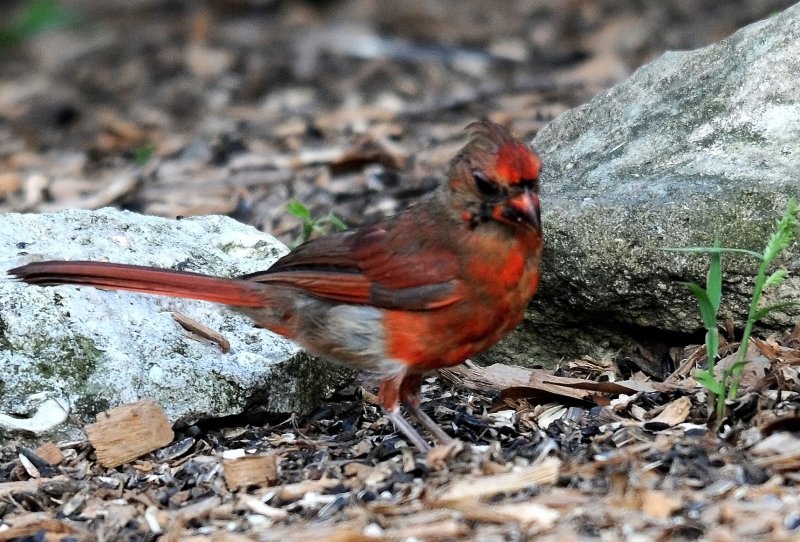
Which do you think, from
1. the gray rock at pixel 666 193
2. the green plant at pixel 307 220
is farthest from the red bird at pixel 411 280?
the green plant at pixel 307 220

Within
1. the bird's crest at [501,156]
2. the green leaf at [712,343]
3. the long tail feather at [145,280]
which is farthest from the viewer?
the long tail feather at [145,280]

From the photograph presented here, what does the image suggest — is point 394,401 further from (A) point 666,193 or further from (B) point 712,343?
(A) point 666,193

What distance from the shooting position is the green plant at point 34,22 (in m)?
10.4

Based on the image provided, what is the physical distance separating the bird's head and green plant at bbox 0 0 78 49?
23.9 feet

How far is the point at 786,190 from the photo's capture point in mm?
4172

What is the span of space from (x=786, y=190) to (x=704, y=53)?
106cm

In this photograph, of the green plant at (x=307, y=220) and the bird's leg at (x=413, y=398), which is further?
the green plant at (x=307, y=220)

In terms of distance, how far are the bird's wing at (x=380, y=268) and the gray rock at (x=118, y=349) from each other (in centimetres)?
35

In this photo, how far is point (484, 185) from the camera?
4008 millimetres

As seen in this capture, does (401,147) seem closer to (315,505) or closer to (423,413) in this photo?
(423,413)

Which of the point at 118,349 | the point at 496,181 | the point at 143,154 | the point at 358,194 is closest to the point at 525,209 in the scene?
the point at 496,181

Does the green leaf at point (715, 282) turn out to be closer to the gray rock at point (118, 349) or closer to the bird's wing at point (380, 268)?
the bird's wing at point (380, 268)

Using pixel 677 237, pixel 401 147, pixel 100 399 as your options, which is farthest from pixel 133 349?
pixel 401 147

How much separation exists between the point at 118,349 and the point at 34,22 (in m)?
6.95
